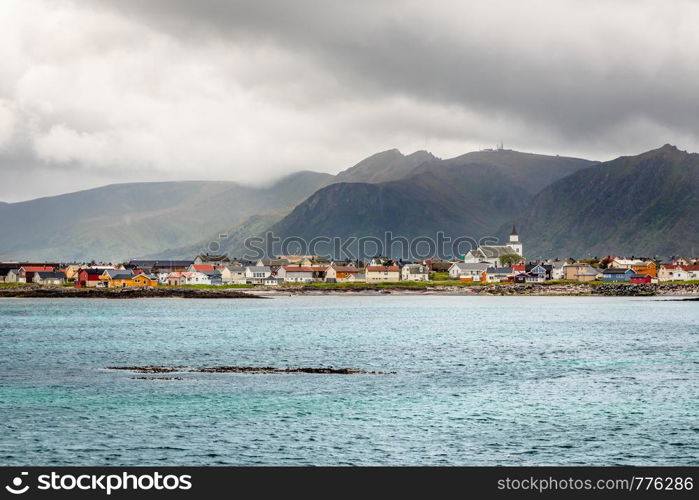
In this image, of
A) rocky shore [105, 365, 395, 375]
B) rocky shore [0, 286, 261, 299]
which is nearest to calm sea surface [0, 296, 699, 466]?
rocky shore [105, 365, 395, 375]

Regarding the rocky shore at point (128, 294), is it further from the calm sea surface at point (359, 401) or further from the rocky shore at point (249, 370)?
the rocky shore at point (249, 370)

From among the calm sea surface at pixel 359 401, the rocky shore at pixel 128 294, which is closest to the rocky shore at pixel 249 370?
the calm sea surface at pixel 359 401

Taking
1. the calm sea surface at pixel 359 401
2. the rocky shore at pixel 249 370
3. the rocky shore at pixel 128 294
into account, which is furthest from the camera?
the rocky shore at pixel 128 294

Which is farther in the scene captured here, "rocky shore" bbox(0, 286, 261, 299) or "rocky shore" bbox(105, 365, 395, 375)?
"rocky shore" bbox(0, 286, 261, 299)

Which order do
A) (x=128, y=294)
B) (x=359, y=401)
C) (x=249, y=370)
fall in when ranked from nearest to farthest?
(x=359, y=401) < (x=249, y=370) < (x=128, y=294)

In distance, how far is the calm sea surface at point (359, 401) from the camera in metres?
32.3

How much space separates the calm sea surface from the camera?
106 ft

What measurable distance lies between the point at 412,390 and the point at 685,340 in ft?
138

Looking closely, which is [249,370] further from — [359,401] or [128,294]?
[128,294]

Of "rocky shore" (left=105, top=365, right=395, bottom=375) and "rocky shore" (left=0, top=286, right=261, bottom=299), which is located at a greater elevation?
"rocky shore" (left=0, top=286, right=261, bottom=299)

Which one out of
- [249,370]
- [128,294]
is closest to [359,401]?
[249,370]

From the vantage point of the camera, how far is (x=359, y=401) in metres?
42.8

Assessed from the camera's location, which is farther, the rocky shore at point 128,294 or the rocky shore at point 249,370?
the rocky shore at point 128,294

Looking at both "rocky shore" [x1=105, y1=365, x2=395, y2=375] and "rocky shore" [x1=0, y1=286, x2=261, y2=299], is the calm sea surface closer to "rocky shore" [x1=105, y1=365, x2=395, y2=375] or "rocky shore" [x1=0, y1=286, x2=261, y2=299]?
"rocky shore" [x1=105, y1=365, x2=395, y2=375]
